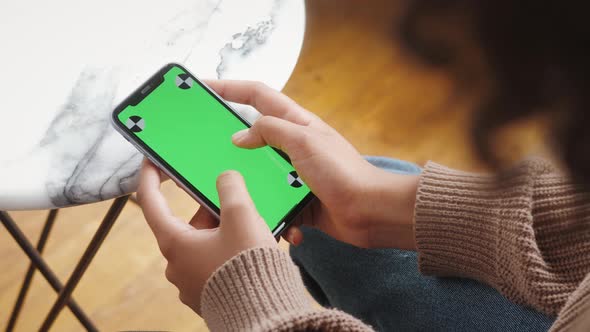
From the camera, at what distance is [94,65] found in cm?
61

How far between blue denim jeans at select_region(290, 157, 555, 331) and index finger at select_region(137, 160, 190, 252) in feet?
0.59

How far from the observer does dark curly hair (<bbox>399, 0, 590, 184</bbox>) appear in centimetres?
22

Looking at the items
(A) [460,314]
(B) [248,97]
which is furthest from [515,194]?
(B) [248,97]

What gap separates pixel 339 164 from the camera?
61cm

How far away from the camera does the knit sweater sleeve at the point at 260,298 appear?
48cm

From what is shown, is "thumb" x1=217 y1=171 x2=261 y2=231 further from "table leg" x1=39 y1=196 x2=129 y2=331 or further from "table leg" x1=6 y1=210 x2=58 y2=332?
"table leg" x1=6 y1=210 x2=58 y2=332

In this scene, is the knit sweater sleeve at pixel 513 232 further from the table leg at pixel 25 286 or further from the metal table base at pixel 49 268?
the table leg at pixel 25 286

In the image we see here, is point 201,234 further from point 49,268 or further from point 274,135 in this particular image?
point 49,268

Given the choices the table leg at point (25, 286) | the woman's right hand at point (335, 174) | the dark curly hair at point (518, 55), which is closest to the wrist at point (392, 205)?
the woman's right hand at point (335, 174)

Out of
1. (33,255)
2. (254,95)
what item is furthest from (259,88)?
(33,255)

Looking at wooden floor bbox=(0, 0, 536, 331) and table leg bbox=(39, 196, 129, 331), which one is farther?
wooden floor bbox=(0, 0, 536, 331)

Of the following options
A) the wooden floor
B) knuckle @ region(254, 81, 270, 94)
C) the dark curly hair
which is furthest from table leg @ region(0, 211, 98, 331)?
the dark curly hair

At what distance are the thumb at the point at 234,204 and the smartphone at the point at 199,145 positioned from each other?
0.17 feet

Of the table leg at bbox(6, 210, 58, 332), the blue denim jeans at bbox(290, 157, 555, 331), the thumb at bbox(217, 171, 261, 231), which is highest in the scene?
the thumb at bbox(217, 171, 261, 231)
